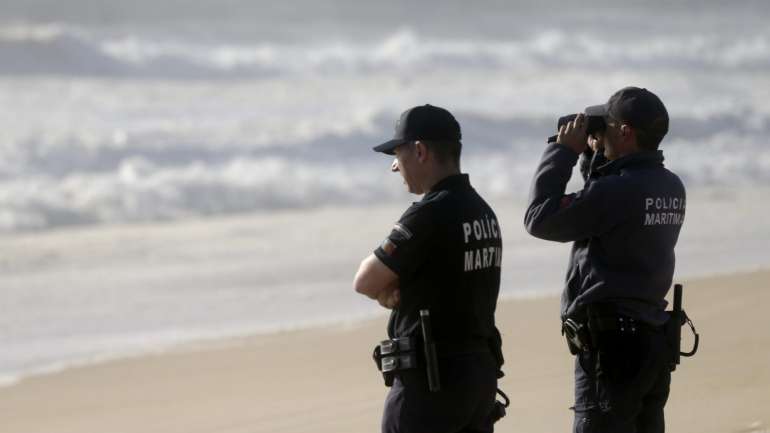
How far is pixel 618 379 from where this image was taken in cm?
438

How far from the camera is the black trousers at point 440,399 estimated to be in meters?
3.97

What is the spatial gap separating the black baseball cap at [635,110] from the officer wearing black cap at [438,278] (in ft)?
2.01

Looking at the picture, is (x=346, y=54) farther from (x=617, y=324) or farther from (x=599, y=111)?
(x=617, y=324)

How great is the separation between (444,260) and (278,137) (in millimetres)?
22420

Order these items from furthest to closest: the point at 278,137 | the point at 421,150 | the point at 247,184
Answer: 1. the point at 278,137
2. the point at 247,184
3. the point at 421,150

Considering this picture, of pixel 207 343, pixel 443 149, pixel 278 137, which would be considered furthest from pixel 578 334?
pixel 278 137

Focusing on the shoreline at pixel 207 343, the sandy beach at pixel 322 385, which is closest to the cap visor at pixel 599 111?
the sandy beach at pixel 322 385

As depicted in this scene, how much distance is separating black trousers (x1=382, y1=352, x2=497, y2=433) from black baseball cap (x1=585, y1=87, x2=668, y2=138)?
0.91 m

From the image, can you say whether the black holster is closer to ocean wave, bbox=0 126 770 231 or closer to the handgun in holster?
the handgun in holster

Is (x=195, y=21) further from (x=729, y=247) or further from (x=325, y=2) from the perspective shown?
(x=729, y=247)

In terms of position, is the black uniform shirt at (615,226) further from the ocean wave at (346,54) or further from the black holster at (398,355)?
the ocean wave at (346,54)

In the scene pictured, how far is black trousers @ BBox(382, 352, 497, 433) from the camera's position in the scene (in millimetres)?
3967

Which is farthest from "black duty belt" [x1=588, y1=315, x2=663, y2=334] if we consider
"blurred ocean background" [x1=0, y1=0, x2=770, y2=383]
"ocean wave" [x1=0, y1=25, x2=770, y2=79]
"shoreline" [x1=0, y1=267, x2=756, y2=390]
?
"ocean wave" [x1=0, y1=25, x2=770, y2=79]

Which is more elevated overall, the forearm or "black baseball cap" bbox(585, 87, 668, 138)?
"black baseball cap" bbox(585, 87, 668, 138)
